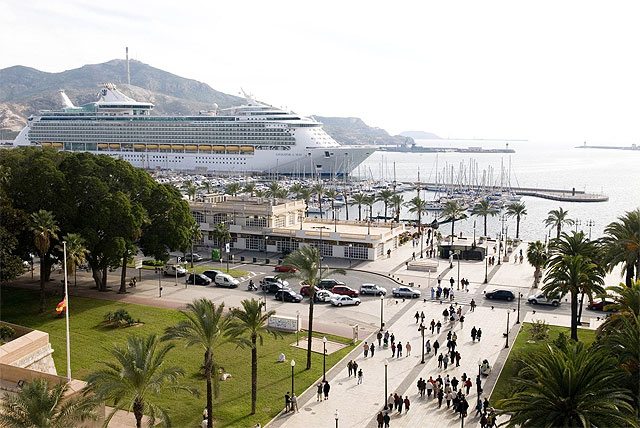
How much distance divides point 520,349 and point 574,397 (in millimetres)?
13998

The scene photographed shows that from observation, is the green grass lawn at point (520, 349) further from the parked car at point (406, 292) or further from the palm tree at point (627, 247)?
the parked car at point (406, 292)

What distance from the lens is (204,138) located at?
127750 mm

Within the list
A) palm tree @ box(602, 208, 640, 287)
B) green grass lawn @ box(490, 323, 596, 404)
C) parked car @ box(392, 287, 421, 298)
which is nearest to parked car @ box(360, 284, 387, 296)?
parked car @ box(392, 287, 421, 298)

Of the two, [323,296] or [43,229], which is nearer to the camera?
[43,229]

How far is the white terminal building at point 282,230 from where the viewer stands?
47.6m

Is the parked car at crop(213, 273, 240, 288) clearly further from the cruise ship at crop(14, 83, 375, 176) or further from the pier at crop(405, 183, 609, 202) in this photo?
the cruise ship at crop(14, 83, 375, 176)

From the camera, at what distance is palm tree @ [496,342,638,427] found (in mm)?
12250

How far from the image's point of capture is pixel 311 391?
2230 cm

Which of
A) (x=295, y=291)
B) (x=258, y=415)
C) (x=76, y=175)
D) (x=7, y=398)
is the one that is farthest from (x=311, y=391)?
(x=76, y=175)

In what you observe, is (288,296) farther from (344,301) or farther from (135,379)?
(135,379)

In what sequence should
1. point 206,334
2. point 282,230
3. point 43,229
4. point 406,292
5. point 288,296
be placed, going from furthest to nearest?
point 282,230 < point 406,292 < point 288,296 < point 43,229 < point 206,334

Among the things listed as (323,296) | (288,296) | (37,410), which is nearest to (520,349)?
(323,296)

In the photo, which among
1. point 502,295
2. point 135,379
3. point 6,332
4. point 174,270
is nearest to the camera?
point 135,379

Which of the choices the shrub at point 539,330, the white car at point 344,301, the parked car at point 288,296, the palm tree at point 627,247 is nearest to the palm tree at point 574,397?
the palm tree at point 627,247
